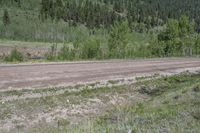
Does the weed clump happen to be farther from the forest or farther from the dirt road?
the forest

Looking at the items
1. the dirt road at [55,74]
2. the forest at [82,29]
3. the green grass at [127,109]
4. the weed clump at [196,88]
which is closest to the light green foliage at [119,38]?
the forest at [82,29]

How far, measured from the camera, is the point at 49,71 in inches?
927

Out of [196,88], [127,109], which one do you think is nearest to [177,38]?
[196,88]

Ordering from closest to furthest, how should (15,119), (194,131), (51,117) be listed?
(194,131) < (15,119) < (51,117)

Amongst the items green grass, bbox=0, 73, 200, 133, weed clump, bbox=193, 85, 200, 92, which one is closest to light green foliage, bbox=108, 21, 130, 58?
green grass, bbox=0, 73, 200, 133

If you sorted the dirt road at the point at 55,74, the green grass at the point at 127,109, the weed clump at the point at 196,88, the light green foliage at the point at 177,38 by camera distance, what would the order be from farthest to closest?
the light green foliage at the point at 177,38 → the weed clump at the point at 196,88 → the dirt road at the point at 55,74 → the green grass at the point at 127,109

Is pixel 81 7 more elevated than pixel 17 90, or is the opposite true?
pixel 81 7

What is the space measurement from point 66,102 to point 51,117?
1.97 m

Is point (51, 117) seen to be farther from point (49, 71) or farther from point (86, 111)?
point (49, 71)

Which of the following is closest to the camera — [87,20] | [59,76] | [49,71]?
[59,76]

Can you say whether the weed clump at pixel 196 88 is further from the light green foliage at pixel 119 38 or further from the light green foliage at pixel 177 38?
the light green foliage at pixel 177 38

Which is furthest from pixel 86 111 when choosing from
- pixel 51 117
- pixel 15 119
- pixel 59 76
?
pixel 59 76

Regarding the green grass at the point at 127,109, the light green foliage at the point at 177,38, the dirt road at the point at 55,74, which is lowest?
the green grass at the point at 127,109

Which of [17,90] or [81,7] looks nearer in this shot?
[17,90]
